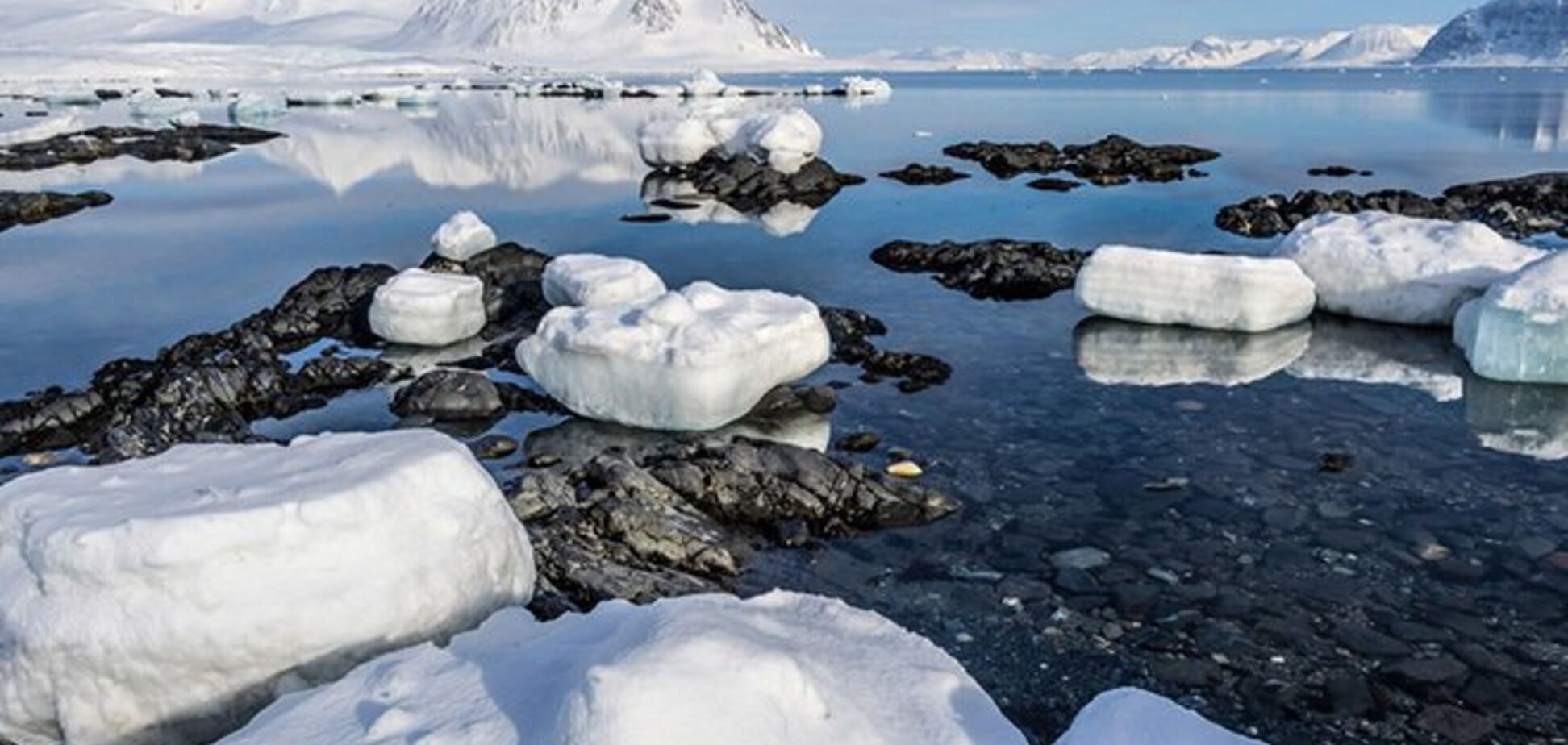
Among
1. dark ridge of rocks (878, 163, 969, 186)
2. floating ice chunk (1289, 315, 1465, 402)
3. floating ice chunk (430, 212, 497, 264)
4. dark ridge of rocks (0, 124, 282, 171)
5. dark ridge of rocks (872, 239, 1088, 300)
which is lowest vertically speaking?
floating ice chunk (1289, 315, 1465, 402)

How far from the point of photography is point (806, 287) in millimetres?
20516

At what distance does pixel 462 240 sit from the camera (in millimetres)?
20750

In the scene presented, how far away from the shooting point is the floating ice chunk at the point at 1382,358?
13797 mm

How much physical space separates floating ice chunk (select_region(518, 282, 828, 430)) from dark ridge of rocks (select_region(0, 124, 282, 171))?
122 ft

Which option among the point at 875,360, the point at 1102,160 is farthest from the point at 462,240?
the point at 1102,160

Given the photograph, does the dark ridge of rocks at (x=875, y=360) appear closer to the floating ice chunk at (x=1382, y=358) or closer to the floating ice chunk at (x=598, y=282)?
the floating ice chunk at (x=598, y=282)

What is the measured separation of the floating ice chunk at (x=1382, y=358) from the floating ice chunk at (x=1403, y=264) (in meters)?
0.30

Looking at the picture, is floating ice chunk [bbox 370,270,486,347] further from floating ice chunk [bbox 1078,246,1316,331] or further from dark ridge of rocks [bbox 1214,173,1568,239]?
dark ridge of rocks [bbox 1214,173,1568,239]

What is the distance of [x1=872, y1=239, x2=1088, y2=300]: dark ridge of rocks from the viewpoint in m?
19.5

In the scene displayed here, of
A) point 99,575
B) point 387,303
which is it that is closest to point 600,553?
point 99,575

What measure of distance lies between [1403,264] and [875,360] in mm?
8033

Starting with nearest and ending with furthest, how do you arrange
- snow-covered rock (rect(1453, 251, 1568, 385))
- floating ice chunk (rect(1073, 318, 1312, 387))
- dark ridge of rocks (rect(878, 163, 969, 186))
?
snow-covered rock (rect(1453, 251, 1568, 385))
floating ice chunk (rect(1073, 318, 1312, 387))
dark ridge of rocks (rect(878, 163, 969, 186))

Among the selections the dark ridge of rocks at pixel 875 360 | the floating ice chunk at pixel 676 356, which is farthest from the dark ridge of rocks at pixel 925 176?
the floating ice chunk at pixel 676 356

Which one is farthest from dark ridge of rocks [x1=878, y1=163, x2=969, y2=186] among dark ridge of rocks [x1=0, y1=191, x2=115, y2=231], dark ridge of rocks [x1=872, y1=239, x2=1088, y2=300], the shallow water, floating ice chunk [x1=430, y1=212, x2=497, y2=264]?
dark ridge of rocks [x1=0, y1=191, x2=115, y2=231]
